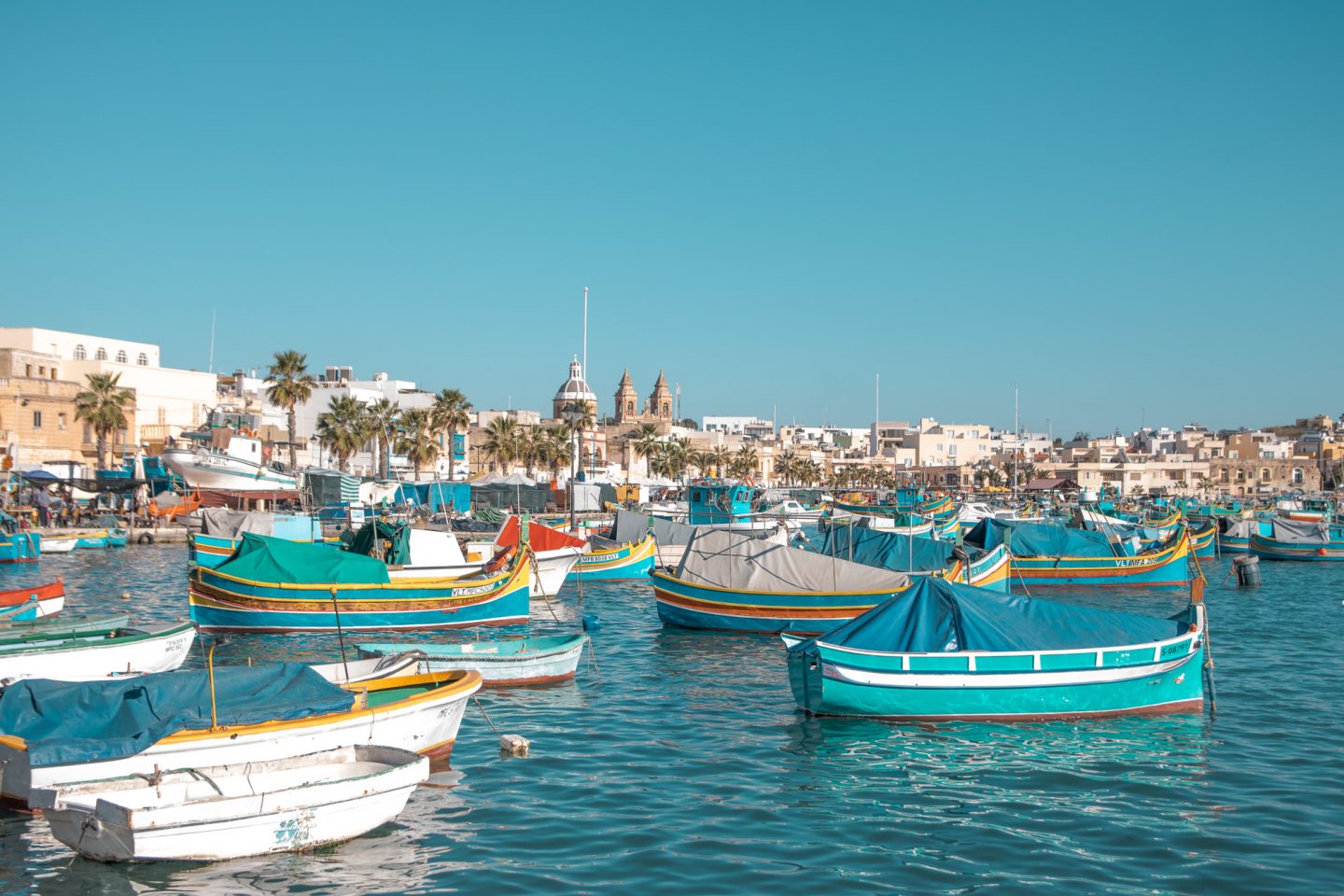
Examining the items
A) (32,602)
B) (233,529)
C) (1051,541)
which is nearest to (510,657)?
(32,602)

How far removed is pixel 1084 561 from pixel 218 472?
2061 inches

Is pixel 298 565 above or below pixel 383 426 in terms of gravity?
below

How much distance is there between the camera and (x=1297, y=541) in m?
64.8

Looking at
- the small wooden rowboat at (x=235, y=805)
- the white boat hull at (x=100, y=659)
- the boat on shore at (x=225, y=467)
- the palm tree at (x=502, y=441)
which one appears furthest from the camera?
the palm tree at (x=502, y=441)

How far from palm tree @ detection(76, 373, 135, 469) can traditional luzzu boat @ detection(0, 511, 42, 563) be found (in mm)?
14154

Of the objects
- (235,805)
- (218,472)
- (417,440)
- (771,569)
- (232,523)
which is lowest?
(235,805)

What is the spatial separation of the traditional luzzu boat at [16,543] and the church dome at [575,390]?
99687mm

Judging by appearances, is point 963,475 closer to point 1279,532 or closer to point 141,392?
point 1279,532

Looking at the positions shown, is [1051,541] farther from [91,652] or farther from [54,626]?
[91,652]

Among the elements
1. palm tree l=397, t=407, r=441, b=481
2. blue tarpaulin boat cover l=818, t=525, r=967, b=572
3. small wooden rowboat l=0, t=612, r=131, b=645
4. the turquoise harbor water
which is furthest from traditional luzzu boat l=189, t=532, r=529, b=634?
palm tree l=397, t=407, r=441, b=481

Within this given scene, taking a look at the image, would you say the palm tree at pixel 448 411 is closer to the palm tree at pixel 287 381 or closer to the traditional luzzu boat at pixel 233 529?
the palm tree at pixel 287 381

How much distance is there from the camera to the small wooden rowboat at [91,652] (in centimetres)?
2045

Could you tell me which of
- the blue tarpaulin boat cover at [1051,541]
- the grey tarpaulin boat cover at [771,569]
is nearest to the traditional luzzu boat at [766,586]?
the grey tarpaulin boat cover at [771,569]

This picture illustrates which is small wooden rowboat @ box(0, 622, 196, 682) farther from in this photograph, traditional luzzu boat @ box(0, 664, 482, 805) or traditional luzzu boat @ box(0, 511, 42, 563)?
traditional luzzu boat @ box(0, 511, 42, 563)
